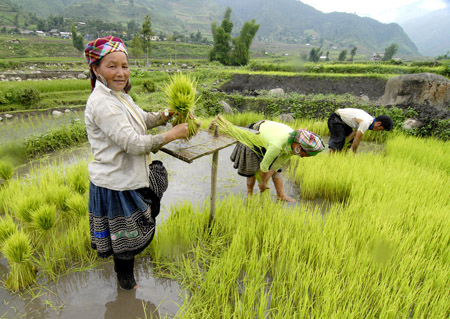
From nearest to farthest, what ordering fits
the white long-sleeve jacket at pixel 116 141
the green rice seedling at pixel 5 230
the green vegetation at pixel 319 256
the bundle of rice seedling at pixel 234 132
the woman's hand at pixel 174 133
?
the white long-sleeve jacket at pixel 116 141
the woman's hand at pixel 174 133
the green vegetation at pixel 319 256
the green rice seedling at pixel 5 230
the bundle of rice seedling at pixel 234 132

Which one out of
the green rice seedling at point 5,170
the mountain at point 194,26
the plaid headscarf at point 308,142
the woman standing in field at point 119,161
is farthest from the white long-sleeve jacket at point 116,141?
the mountain at point 194,26

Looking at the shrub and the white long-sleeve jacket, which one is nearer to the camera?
the white long-sleeve jacket

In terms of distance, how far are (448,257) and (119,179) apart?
2.58 meters

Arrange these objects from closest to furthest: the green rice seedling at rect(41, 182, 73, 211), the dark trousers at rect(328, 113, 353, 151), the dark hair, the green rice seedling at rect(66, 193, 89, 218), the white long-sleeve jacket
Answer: the white long-sleeve jacket
the green rice seedling at rect(66, 193, 89, 218)
the green rice seedling at rect(41, 182, 73, 211)
the dark hair
the dark trousers at rect(328, 113, 353, 151)

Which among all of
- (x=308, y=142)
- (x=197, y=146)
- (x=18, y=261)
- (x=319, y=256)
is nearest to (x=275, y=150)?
(x=308, y=142)

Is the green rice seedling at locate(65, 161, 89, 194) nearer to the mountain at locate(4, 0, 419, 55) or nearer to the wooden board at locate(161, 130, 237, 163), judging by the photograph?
the wooden board at locate(161, 130, 237, 163)

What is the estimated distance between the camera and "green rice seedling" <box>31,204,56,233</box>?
2.16m

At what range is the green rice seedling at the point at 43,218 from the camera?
2.16 metres

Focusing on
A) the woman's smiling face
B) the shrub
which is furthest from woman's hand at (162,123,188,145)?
the shrub

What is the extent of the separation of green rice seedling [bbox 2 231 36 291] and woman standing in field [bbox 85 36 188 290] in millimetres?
673

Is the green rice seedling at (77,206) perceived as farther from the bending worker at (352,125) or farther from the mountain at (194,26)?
the mountain at (194,26)

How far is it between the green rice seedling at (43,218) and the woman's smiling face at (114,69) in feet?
4.73

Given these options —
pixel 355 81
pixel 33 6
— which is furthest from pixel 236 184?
pixel 33 6

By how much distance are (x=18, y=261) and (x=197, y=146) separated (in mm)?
1565
